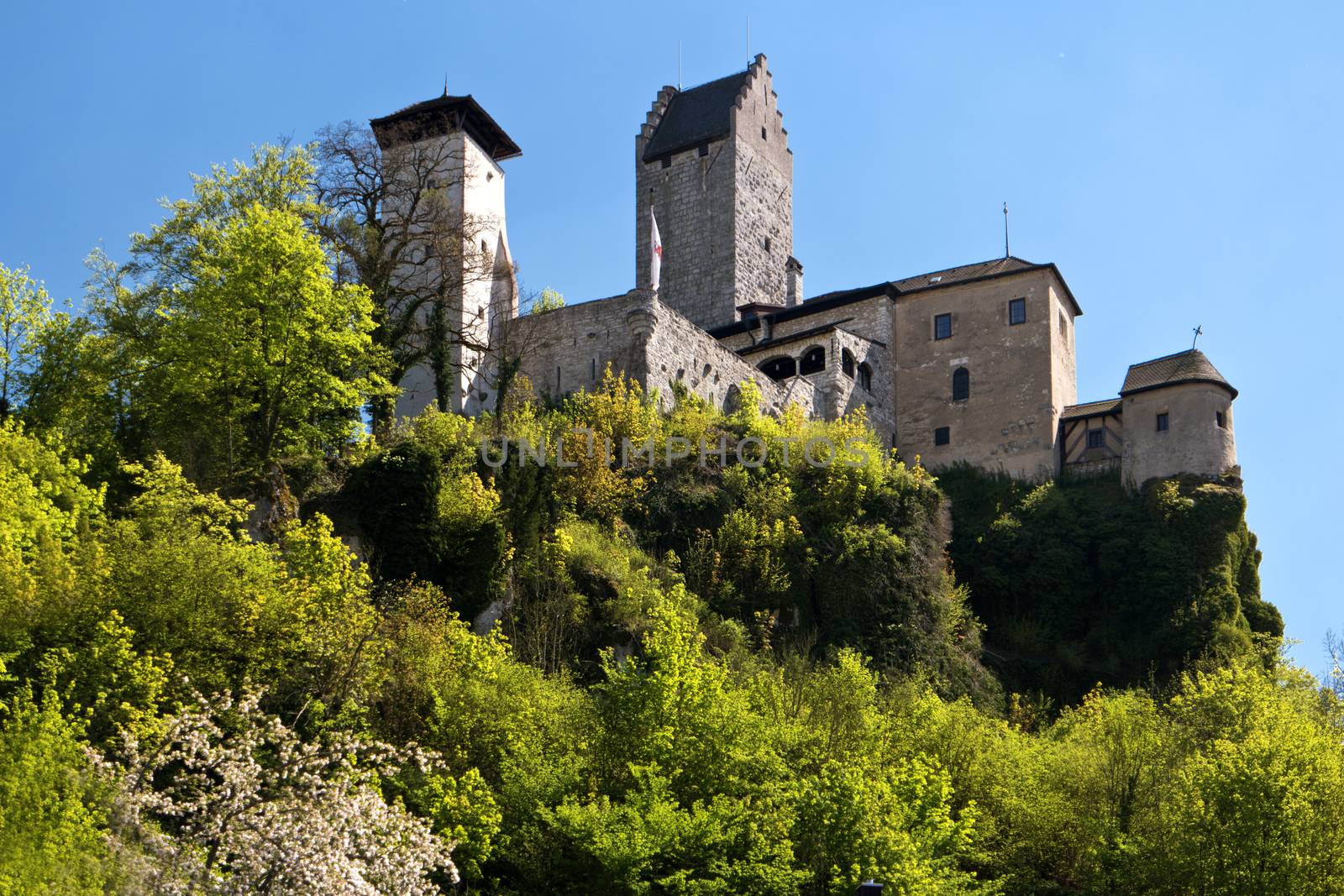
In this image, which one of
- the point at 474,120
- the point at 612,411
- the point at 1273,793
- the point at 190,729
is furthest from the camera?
the point at 474,120

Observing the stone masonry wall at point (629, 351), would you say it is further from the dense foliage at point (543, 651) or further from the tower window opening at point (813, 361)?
the tower window opening at point (813, 361)

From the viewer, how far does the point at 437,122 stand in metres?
55.3

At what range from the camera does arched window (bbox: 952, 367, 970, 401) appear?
5653 cm

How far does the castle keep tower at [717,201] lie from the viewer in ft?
203

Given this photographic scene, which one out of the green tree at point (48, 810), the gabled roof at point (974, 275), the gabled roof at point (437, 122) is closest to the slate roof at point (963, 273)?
the gabled roof at point (974, 275)

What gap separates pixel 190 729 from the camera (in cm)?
2870

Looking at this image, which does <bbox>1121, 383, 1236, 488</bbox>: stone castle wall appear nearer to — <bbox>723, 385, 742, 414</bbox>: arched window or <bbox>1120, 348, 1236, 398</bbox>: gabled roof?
<bbox>1120, 348, 1236, 398</bbox>: gabled roof

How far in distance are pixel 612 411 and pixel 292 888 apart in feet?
72.6

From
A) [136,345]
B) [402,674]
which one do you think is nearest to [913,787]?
[402,674]

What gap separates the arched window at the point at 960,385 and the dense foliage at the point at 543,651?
24.4 ft

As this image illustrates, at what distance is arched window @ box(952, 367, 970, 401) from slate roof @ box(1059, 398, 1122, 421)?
2933mm

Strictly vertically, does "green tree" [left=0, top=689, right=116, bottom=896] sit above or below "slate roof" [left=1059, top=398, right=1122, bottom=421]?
below

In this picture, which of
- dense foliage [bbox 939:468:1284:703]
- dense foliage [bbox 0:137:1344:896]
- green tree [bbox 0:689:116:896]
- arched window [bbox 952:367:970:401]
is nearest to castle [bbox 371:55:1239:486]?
arched window [bbox 952:367:970:401]

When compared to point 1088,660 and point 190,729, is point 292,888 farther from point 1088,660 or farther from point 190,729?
point 1088,660
